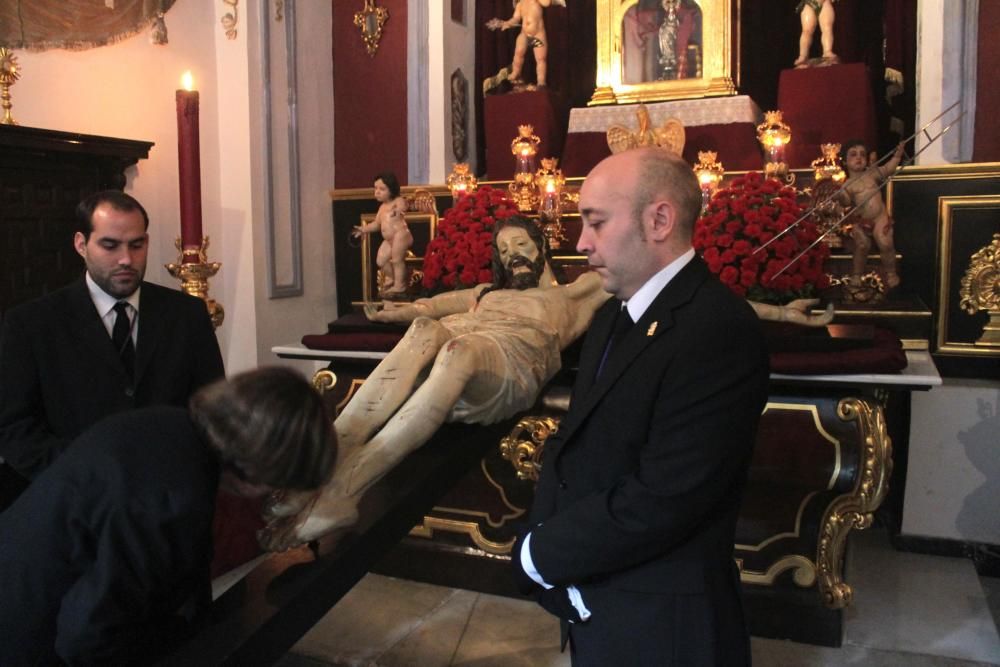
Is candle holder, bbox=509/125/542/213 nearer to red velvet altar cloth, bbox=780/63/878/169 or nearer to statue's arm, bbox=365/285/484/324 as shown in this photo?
statue's arm, bbox=365/285/484/324

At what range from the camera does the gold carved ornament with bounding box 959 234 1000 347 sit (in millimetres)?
4340

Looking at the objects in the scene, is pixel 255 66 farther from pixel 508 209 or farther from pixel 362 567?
pixel 362 567

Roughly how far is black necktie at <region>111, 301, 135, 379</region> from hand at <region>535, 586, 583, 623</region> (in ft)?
4.32

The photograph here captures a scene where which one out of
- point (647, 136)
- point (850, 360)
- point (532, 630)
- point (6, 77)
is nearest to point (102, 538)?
point (532, 630)

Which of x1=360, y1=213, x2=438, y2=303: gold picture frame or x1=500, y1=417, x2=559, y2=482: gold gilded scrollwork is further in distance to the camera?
x1=360, y1=213, x2=438, y2=303: gold picture frame

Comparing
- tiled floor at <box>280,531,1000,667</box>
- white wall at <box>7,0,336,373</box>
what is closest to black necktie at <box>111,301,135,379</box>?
tiled floor at <box>280,531,1000,667</box>

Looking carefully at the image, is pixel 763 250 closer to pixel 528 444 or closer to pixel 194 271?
pixel 528 444

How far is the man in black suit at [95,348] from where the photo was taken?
211cm

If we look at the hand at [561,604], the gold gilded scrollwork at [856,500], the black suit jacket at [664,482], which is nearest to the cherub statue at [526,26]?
the gold gilded scrollwork at [856,500]

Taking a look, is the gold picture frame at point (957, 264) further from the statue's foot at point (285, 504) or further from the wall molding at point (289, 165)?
the wall molding at point (289, 165)

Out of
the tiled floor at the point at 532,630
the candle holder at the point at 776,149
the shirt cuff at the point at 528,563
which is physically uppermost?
the candle holder at the point at 776,149

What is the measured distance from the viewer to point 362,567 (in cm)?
187

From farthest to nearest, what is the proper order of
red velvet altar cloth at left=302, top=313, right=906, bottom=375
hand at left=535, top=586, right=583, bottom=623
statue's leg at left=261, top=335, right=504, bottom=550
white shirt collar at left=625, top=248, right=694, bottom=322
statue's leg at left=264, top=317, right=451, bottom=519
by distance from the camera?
red velvet altar cloth at left=302, top=313, right=906, bottom=375 < statue's leg at left=264, top=317, right=451, bottom=519 < statue's leg at left=261, top=335, right=504, bottom=550 < hand at left=535, top=586, right=583, bottom=623 < white shirt collar at left=625, top=248, right=694, bottom=322

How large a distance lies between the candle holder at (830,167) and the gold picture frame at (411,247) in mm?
2368
